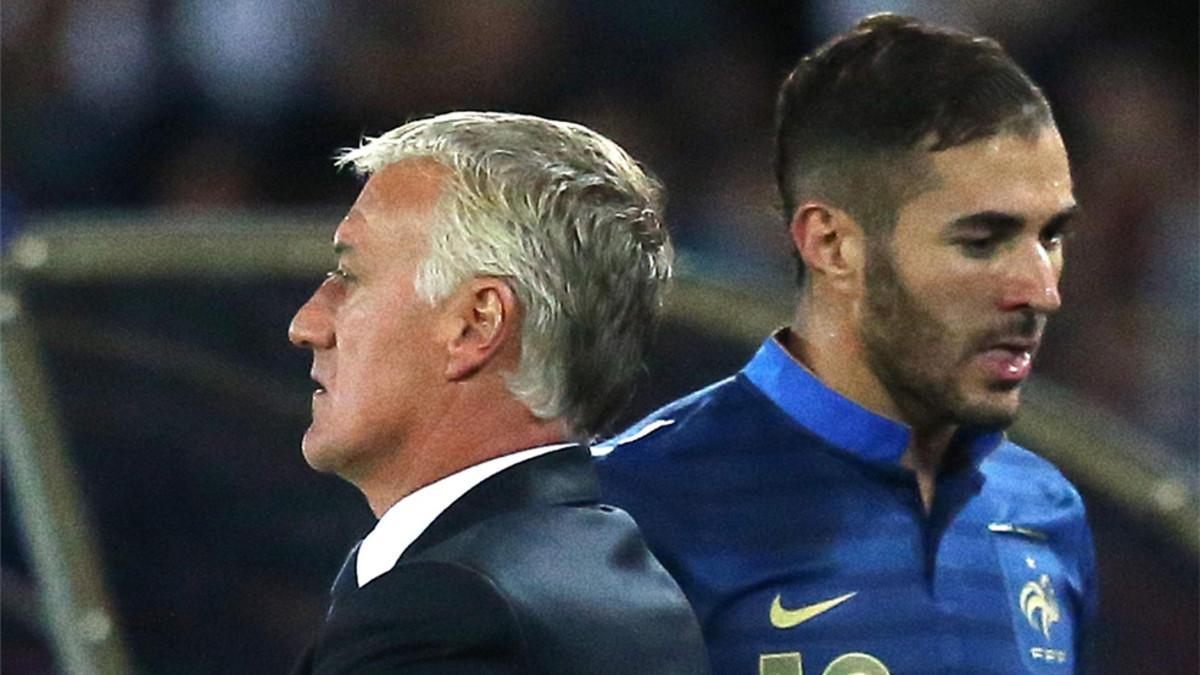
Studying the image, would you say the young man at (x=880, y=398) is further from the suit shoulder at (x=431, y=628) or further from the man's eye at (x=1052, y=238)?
the suit shoulder at (x=431, y=628)

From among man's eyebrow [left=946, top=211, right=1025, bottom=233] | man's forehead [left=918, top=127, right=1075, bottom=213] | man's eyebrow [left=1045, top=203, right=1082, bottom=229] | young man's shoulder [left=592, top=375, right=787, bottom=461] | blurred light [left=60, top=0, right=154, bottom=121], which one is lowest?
blurred light [left=60, top=0, right=154, bottom=121]

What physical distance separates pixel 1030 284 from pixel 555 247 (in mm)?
446

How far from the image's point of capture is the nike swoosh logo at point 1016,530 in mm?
2193

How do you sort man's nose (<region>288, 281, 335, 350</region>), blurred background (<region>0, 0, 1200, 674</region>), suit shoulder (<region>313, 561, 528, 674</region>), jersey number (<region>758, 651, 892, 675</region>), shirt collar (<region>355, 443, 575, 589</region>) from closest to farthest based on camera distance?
suit shoulder (<region>313, 561, 528, 674</region>)
shirt collar (<region>355, 443, 575, 589</region>)
man's nose (<region>288, 281, 335, 350</region>)
jersey number (<region>758, 651, 892, 675</region>)
blurred background (<region>0, 0, 1200, 674</region>)

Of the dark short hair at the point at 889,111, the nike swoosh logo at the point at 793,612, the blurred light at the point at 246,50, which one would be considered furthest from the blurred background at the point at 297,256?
the nike swoosh logo at the point at 793,612

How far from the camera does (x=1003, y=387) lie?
207cm

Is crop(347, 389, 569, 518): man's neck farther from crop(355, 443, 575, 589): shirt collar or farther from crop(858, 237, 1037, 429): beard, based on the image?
crop(858, 237, 1037, 429): beard

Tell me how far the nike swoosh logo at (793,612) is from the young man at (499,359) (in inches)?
7.7

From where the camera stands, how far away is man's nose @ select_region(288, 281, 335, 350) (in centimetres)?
189

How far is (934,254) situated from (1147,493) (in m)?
0.98

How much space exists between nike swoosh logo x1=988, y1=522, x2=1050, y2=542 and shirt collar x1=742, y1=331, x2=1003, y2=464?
13 centimetres

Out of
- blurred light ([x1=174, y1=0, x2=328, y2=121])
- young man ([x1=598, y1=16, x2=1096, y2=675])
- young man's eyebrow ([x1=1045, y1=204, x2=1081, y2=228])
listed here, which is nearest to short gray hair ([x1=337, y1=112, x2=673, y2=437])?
young man ([x1=598, y1=16, x2=1096, y2=675])

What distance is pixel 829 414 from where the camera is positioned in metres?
2.11

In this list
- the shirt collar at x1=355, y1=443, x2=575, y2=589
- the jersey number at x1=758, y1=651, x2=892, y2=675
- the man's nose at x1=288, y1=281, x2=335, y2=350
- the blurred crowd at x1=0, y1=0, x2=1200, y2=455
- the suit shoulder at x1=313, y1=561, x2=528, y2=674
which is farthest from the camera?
the blurred crowd at x1=0, y1=0, x2=1200, y2=455
